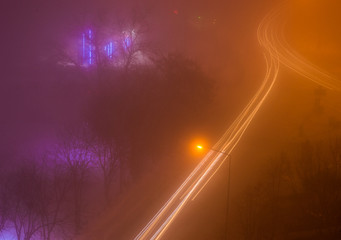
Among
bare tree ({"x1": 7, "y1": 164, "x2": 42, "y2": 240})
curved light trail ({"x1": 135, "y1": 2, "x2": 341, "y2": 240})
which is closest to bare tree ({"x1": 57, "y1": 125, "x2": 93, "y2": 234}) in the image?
bare tree ({"x1": 7, "y1": 164, "x2": 42, "y2": 240})

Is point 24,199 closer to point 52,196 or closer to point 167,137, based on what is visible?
point 52,196

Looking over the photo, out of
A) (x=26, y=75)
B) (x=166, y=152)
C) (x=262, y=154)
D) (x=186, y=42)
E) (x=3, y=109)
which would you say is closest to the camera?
(x=262, y=154)

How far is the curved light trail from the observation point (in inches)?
823

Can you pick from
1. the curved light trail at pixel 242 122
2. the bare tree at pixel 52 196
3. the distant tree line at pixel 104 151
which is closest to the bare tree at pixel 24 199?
the distant tree line at pixel 104 151

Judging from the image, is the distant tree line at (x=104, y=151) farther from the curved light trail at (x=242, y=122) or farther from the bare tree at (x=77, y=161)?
the curved light trail at (x=242, y=122)

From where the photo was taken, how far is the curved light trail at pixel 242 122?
823 inches

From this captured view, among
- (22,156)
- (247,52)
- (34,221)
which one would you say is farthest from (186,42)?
(34,221)

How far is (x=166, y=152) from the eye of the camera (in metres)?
30.2

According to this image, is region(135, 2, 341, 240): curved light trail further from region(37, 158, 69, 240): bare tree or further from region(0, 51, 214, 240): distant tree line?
region(37, 158, 69, 240): bare tree

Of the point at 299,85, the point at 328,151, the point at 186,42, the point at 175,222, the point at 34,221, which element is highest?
the point at 186,42

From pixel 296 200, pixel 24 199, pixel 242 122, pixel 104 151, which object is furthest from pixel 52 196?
pixel 296 200

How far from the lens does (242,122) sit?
100ft

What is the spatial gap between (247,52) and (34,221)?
1290 inches

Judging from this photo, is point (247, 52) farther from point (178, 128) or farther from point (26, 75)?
point (26, 75)
